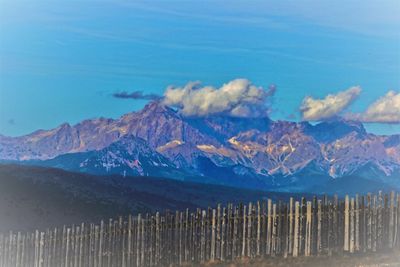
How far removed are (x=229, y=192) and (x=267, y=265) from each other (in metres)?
72.7

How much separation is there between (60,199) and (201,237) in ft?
87.7

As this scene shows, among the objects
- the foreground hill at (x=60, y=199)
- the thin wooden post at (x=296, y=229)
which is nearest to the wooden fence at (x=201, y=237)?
the thin wooden post at (x=296, y=229)

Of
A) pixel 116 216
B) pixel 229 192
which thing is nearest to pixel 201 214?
pixel 116 216

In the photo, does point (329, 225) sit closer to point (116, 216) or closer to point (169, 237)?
point (169, 237)

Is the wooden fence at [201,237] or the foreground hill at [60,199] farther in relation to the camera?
the foreground hill at [60,199]

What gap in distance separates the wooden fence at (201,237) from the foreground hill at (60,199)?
51.6ft

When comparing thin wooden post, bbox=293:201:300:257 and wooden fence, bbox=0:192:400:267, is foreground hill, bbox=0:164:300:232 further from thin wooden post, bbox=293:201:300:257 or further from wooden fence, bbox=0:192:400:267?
thin wooden post, bbox=293:201:300:257

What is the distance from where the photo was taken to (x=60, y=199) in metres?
54.9

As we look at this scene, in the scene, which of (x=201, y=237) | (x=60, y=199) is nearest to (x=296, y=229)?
(x=201, y=237)

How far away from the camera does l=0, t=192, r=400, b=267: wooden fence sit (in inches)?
1145

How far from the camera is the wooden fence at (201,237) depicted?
95.4ft

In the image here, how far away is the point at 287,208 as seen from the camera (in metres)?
29.2

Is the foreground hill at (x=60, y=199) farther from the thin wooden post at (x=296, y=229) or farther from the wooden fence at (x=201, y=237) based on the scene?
the thin wooden post at (x=296, y=229)

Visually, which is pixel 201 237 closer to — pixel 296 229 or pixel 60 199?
pixel 296 229
